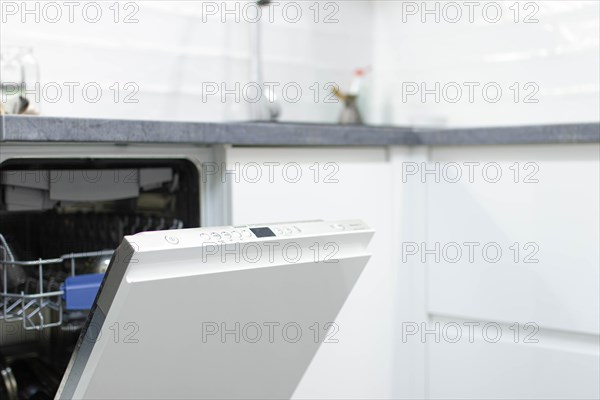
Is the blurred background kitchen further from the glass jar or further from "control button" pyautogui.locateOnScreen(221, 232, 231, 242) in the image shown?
"control button" pyautogui.locateOnScreen(221, 232, 231, 242)

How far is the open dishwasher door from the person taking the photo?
900mm

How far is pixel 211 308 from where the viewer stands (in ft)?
3.26

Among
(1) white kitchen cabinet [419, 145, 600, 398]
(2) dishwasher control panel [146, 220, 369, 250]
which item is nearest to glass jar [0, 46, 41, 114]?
(2) dishwasher control panel [146, 220, 369, 250]

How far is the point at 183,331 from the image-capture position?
3.26 feet

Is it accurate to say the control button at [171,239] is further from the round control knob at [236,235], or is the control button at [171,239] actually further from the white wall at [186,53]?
the white wall at [186,53]

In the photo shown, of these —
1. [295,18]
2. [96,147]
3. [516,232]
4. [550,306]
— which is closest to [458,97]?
[295,18]

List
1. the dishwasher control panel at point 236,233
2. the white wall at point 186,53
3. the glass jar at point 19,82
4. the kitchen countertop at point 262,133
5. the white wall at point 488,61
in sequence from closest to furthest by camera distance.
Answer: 1. the dishwasher control panel at point 236,233
2. the kitchen countertop at point 262,133
3. the glass jar at point 19,82
4. the white wall at point 186,53
5. the white wall at point 488,61

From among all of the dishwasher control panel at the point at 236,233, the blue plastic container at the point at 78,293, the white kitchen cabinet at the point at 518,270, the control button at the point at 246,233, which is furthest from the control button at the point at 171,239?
the white kitchen cabinet at the point at 518,270

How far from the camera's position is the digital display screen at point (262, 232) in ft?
3.18

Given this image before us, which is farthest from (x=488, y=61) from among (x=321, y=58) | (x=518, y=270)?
(x=518, y=270)

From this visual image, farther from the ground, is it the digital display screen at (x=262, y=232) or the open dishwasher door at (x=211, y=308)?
the digital display screen at (x=262, y=232)

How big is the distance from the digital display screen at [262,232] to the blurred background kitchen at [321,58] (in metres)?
0.68

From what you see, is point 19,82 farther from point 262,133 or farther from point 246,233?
point 246,233

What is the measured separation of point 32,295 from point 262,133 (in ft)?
1.60
